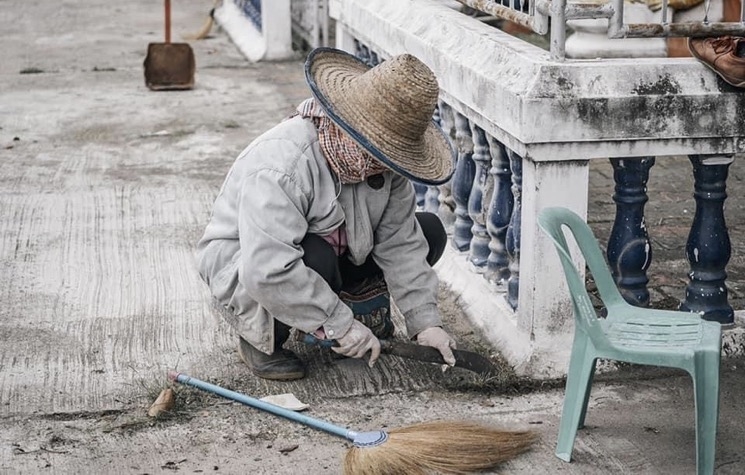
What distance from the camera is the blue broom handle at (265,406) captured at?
10.9 feet

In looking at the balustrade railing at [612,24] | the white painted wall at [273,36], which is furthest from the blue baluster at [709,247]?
the white painted wall at [273,36]

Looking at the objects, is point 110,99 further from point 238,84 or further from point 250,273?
point 250,273

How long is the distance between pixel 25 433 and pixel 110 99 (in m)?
5.10

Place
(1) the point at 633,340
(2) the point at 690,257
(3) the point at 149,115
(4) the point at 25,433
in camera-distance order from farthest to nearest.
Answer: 1. (3) the point at 149,115
2. (2) the point at 690,257
3. (4) the point at 25,433
4. (1) the point at 633,340

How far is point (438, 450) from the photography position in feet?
10.3

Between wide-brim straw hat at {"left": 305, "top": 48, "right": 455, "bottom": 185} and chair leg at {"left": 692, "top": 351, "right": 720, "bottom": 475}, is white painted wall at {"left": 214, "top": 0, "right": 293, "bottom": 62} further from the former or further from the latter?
chair leg at {"left": 692, "top": 351, "right": 720, "bottom": 475}

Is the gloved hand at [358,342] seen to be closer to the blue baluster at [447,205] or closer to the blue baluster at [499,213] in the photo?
the blue baluster at [499,213]

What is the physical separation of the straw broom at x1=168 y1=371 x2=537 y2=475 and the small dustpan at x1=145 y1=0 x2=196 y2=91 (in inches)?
222

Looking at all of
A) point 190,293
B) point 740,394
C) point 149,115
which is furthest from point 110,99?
point 740,394

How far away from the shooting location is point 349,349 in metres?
3.56

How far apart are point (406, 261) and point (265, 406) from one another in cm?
70

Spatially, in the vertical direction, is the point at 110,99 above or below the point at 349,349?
below

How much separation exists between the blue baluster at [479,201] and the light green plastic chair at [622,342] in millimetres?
924

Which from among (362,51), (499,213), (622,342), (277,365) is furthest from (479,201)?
(362,51)
